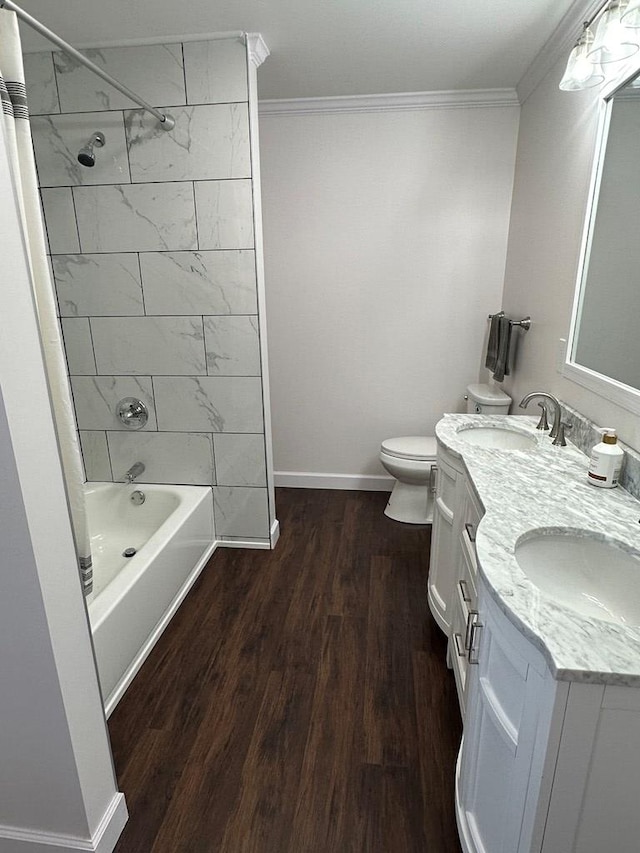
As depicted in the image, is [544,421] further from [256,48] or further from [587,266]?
[256,48]

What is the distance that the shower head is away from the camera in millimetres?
2025

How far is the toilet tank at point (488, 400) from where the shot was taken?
2699 millimetres

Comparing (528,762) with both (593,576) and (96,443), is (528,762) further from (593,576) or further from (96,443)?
(96,443)

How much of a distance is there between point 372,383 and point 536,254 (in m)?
1.27

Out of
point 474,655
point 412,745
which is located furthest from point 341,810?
point 474,655

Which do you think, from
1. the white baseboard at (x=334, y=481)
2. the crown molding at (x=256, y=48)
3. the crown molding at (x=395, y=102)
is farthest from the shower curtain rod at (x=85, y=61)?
the white baseboard at (x=334, y=481)

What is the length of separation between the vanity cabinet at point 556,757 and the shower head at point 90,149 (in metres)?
2.22

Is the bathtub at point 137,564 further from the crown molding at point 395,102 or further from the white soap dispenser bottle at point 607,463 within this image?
the crown molding at point 395,102

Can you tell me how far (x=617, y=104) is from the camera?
5.30 feet

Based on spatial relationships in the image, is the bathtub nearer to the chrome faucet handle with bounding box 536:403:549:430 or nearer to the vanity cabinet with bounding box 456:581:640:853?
the vanity cabinet with bounding box 456:581:640:853

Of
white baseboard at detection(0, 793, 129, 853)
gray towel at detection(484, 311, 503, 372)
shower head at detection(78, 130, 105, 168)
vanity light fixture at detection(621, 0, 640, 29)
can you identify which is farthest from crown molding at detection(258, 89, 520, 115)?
white baseboard at detection(0, 793, 129, 853)

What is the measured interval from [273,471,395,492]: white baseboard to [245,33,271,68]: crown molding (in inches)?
94.3

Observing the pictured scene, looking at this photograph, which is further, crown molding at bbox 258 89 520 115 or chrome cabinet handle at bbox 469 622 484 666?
crown molding at bbox 258 89 520 115

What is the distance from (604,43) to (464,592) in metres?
1.70
